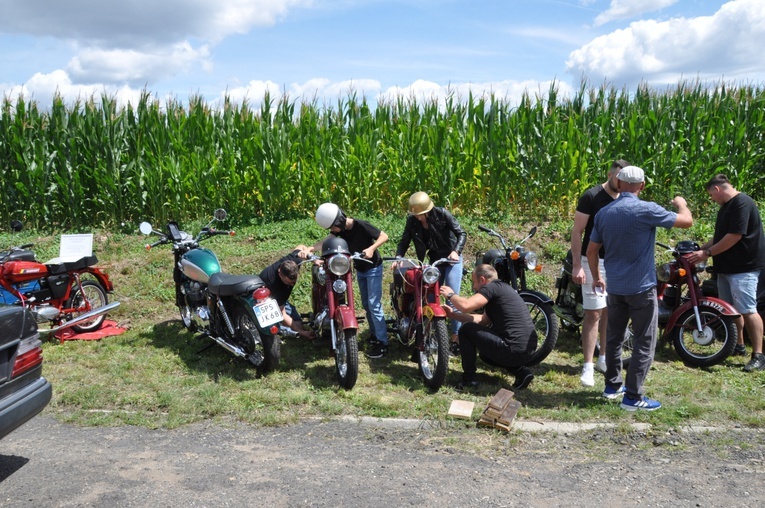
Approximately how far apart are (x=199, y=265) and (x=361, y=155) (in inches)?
203

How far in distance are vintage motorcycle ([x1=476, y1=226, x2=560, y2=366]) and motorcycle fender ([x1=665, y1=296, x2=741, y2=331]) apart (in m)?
1.29

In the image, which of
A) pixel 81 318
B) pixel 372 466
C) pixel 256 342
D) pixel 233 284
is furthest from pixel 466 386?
pixel 81 318

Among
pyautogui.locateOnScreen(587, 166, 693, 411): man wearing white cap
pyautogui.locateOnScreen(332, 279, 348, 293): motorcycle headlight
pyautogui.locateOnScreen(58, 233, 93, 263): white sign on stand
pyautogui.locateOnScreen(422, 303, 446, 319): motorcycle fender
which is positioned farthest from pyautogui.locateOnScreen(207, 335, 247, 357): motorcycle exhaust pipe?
pyautogui.locateOnScreen(587, 166, 693, 411): man wearing white cap

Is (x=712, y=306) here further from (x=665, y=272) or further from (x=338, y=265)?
(x=338, y=265)

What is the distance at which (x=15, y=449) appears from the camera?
4.91m

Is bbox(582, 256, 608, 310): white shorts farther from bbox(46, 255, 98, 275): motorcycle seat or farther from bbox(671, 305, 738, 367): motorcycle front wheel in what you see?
bbox(46, 255, 98, 275): motorcycle seat

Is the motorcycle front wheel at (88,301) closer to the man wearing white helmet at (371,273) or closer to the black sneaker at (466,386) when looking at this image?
the man wearing white helmet at (371,273)

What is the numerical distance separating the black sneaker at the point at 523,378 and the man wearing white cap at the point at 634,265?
34.0 inches

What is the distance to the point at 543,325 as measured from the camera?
7.09 m

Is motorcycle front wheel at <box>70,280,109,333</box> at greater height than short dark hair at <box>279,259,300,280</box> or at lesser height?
lesser

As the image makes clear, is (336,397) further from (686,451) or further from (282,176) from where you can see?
(282,176)

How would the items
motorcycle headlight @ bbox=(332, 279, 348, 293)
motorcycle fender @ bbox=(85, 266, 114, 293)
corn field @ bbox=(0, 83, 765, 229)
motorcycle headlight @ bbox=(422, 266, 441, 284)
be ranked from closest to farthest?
motorcycle headlight @ bbox=(422, 266, 441, 284) < motorcycle headlight @ bbox=(332, 279, 348, 293) < motorcycle fender @ bbox=(85, 266, 114, 293) < corn field @ bbox=(0, 83, 765, 229)

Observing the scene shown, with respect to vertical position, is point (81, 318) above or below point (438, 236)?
below

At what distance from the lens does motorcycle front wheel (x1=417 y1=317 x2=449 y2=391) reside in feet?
19.4
